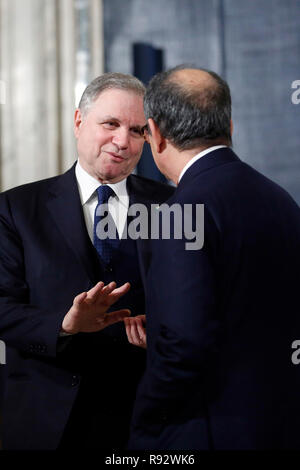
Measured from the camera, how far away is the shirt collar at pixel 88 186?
5.53 feet

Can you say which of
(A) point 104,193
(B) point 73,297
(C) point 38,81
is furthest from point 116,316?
(C) point 38,81

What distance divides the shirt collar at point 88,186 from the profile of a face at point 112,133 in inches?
1.1

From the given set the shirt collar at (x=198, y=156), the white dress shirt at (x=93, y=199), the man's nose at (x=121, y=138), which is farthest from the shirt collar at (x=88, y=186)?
the shirt collar at (x=198, y=156)

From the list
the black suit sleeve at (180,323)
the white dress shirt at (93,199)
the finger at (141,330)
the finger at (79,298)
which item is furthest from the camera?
the white dress shirt at (93,199)

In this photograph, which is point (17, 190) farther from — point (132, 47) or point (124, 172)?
point (132, 47)

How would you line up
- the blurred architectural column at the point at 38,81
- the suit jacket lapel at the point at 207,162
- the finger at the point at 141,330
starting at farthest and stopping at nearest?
the blurred architectural column at the point at 38,81 < the finger at the point at 141,330 < the suit jacket lapel at the point at 207,162

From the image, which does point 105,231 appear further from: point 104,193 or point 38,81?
point 38,81

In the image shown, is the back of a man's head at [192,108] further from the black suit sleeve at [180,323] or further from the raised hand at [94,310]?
the raised hand at [94,310]

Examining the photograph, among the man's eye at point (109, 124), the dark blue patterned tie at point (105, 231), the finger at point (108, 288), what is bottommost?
the finger at point (108, 288)

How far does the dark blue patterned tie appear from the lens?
62.9 inches

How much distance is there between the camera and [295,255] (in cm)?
118

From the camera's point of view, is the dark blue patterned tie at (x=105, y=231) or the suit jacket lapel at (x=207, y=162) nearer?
the suit jacket lapel at (x=207, y=162)

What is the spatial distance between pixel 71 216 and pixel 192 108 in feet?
1.77

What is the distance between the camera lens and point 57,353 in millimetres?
1479
